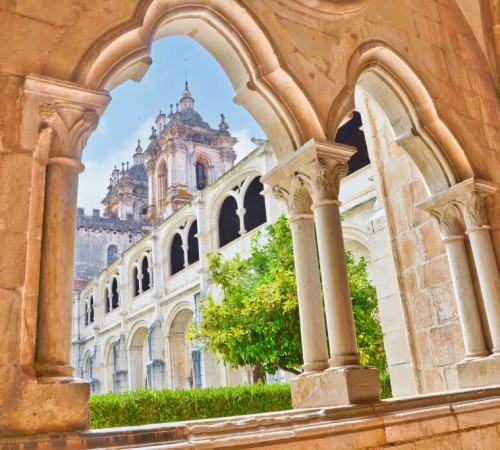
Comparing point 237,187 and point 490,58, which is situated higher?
point 237,187

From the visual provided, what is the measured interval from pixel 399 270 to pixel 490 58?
224 centimetres

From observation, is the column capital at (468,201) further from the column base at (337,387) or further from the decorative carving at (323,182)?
the column base at (337,387)

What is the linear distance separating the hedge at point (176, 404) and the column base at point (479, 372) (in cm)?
550

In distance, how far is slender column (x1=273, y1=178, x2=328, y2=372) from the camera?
3.23 m

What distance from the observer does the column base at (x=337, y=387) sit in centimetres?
299

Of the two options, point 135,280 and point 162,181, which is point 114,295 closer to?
point 135,280

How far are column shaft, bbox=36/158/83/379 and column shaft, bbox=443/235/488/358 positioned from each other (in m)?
3.13

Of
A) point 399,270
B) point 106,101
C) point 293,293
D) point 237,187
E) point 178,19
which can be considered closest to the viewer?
point 106,101

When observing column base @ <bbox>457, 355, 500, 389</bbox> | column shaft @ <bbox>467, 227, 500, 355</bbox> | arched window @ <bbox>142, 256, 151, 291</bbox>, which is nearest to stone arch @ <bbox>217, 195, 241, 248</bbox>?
arched window @ <bbox>142, 256, 151, 291</bbox>

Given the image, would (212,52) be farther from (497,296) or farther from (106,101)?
(497,296)

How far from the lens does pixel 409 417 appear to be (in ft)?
9.92

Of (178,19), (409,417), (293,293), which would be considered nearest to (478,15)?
(178,19)

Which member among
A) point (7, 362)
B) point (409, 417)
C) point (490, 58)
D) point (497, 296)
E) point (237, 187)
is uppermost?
point (237, 187)

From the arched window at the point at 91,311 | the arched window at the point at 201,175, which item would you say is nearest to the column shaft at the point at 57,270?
the arched window at the point at 91,311
